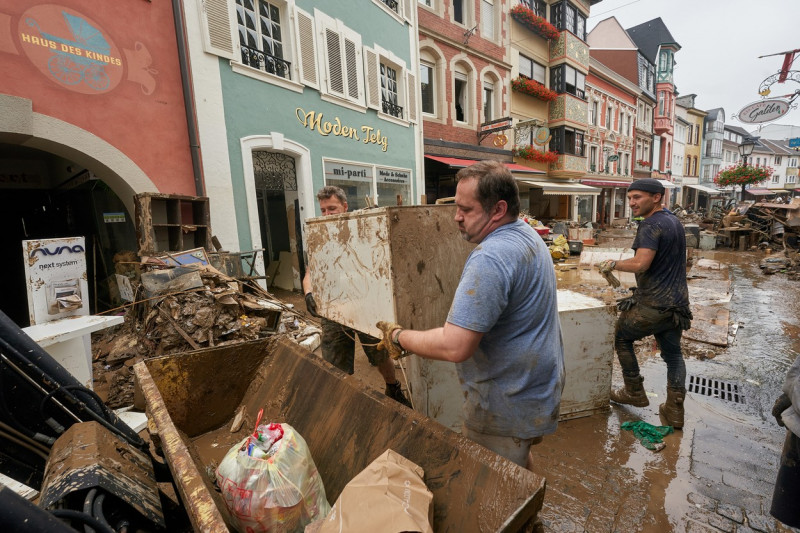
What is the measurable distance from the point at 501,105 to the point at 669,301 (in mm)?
15245

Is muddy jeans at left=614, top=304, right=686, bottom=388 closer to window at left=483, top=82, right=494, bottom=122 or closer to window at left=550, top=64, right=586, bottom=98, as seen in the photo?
window at left=483, top=82, right=494, bottom=122

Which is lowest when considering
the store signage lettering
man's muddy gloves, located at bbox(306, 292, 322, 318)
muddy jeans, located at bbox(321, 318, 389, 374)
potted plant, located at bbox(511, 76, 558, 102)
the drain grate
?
the drain grate

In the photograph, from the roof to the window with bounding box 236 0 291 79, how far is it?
3522 cm

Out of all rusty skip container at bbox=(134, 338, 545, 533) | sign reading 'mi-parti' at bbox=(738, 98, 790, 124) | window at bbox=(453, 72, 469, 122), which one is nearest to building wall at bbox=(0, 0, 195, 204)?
rusty skip container at bbox=(134, 338, 545, 533)

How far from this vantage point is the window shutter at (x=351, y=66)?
8695 mm

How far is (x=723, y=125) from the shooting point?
43.3 m

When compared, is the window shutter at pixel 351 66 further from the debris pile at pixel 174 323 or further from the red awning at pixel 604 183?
the red awning at pixel 604 183

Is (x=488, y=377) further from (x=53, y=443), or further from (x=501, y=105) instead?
(x=501, y=105)

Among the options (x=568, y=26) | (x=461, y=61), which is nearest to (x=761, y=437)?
(x=461, y=61)

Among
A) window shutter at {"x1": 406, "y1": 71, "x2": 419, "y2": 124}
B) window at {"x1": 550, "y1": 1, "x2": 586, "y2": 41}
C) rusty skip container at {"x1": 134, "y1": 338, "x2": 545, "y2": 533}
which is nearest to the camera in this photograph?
rusty skip container at {"x1": 134, "y1": 338, "x2": 545, "y2": 533}

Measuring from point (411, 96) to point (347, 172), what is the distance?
394 cm

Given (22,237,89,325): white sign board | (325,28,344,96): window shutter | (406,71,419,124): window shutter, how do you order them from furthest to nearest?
(406,71,419,124): window shutter, (325,28,344,96): window shutter, (22,237,89,325): white sign board

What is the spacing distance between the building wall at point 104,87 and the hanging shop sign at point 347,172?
3.19 metres

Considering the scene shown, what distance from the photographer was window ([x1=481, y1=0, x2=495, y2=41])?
14.8 m
